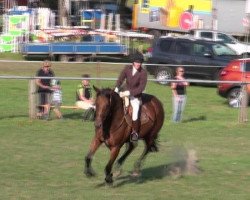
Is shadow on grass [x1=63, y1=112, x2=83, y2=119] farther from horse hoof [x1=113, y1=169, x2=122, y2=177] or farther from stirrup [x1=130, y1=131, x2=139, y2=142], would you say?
stirrup [x1=130, y1=131, x2=139, y2=142]

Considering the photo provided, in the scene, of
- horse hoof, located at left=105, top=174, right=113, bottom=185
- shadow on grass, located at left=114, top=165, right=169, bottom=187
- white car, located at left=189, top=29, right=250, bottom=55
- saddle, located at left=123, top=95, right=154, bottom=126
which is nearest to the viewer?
horse hoof, located at left=105, top=174, right=113, bottom=185

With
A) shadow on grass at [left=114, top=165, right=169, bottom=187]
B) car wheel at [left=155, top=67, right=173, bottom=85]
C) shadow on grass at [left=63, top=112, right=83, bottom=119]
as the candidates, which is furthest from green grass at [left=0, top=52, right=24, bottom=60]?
shadow on grass at [left=114, top=165, right=169, bottom=187]

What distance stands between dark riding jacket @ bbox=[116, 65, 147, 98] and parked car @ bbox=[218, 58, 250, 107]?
37.6 ft

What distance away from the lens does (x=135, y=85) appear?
42.0ft

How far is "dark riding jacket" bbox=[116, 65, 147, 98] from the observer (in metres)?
12.8

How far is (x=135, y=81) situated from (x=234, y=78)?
42.5ft

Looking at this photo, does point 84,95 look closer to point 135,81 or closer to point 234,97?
point 234,97

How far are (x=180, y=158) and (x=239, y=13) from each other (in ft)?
115

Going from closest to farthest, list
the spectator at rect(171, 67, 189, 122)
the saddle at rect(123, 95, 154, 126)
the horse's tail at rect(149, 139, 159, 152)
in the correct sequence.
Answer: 1. the saddle at rect(123, 95, 154, 126)
2. the horse's tail at rect(149, 139, 159, 152)
3. the spectator at rect(171, 67, 189, 122)

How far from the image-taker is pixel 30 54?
1545 inches

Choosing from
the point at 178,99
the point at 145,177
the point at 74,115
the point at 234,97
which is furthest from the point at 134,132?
the point at 234,97

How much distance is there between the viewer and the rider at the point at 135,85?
1262 centimetres

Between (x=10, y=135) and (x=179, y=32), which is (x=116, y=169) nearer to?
(x=10, y=135)

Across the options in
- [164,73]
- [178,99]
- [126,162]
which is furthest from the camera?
[164,73]
